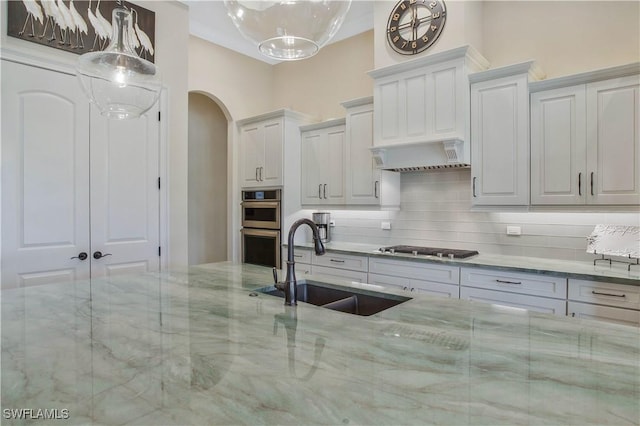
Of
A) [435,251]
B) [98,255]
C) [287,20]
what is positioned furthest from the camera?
[435,251]

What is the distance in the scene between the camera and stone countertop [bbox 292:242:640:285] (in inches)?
91.4

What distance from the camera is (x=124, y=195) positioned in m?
3.20

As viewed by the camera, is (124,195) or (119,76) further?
(124,195)

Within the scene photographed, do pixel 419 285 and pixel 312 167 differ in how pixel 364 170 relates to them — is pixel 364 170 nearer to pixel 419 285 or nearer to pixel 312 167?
pixel 312 167

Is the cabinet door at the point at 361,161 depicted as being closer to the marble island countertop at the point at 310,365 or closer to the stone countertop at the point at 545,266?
the stone countertop at the point at 545,266

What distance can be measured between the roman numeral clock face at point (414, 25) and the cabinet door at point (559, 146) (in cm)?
101

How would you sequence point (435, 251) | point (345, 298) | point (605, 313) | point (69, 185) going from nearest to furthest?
point (345, 298) < point (605, 313) < point (69, 185) < point (435, 251)

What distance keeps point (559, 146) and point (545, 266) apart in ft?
2.86

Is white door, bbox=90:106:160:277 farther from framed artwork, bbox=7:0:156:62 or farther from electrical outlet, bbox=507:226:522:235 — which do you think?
electrical outlet, bbox=507:226:522:235

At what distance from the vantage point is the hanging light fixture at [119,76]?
1.86m

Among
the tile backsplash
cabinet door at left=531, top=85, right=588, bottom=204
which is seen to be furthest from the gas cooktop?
cabinet door at left=531, top=85, right=588, bottom=204

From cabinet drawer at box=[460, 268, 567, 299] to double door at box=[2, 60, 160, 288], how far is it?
8.70ft

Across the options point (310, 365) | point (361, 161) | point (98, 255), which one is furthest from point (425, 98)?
point (98, 255)

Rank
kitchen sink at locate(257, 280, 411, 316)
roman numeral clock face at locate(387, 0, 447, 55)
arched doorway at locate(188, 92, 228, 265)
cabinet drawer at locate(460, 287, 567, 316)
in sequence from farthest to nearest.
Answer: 1. arched doorway at locate(188, 92, 228, 265)
2. roman numeral clock face at locate(387, 0, 447, 55)
3. cabinet drawer at locate(460, 287, 567, 316)
4. kitchen sink at locate(257, 280, 411, 316)
